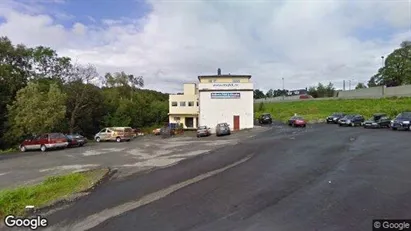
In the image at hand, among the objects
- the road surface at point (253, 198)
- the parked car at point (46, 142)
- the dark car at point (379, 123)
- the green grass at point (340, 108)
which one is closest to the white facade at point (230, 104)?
the dark car at point (379, 123)

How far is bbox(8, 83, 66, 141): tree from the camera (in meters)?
37.7

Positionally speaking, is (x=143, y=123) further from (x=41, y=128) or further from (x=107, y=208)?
(x=107, y=208)

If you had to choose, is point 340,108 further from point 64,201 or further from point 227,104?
point 64,201

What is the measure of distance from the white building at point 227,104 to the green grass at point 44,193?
34549 mm

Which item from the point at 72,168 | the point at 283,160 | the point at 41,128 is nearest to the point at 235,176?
the point at 283,160

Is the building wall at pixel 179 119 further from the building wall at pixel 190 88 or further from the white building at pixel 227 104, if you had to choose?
the white building at pixel 227 104

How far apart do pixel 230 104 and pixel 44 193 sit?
37924mm

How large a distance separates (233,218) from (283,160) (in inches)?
361

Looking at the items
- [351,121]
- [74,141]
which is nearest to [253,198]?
[74,141]

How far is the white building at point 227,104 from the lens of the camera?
158 ft

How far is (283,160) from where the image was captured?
16.7m

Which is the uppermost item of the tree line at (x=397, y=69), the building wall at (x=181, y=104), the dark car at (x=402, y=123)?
the tree line at (x=397, y=69)

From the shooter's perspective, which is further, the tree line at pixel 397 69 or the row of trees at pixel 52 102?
the tree line at pixel 397 69

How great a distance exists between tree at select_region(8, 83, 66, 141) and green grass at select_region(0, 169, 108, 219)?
86.9ft
